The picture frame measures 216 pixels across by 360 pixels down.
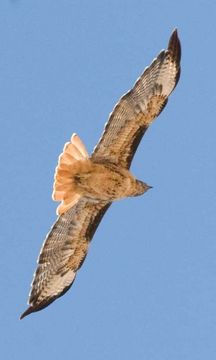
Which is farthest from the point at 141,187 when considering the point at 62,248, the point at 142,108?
the point at 62,248

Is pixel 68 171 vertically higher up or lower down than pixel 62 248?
higher up

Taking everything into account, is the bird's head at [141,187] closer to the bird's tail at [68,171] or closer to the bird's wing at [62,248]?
the bird's wing at [62,248]

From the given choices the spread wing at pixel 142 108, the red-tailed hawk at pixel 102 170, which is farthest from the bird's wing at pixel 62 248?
the spread wing at pixel 142 108

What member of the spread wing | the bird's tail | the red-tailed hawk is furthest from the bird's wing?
the spread wing

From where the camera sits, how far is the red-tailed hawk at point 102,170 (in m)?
16.2

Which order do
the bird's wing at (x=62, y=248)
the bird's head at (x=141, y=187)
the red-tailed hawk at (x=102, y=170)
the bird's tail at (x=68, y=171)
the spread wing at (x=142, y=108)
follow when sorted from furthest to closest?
1. the bird's wing at (x=62, y=248)
2. the bird's head at (x=141, y=187)
3. the spread wing at (x=142, y=108)
4. the red-tailed hawk at (x=102, y=170)
5. the bird's tail at (x=68, y=171)

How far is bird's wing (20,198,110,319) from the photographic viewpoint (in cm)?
1692

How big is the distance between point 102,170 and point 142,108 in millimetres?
994

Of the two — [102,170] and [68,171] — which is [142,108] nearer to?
[102,170]

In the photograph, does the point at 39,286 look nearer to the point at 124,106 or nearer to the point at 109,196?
the point at 109,196

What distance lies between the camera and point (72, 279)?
17.2m

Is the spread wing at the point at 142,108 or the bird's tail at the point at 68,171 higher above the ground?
the spread wing at the point at 142,108

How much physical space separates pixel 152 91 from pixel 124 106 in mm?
448

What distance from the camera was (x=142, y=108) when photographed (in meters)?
16.5
